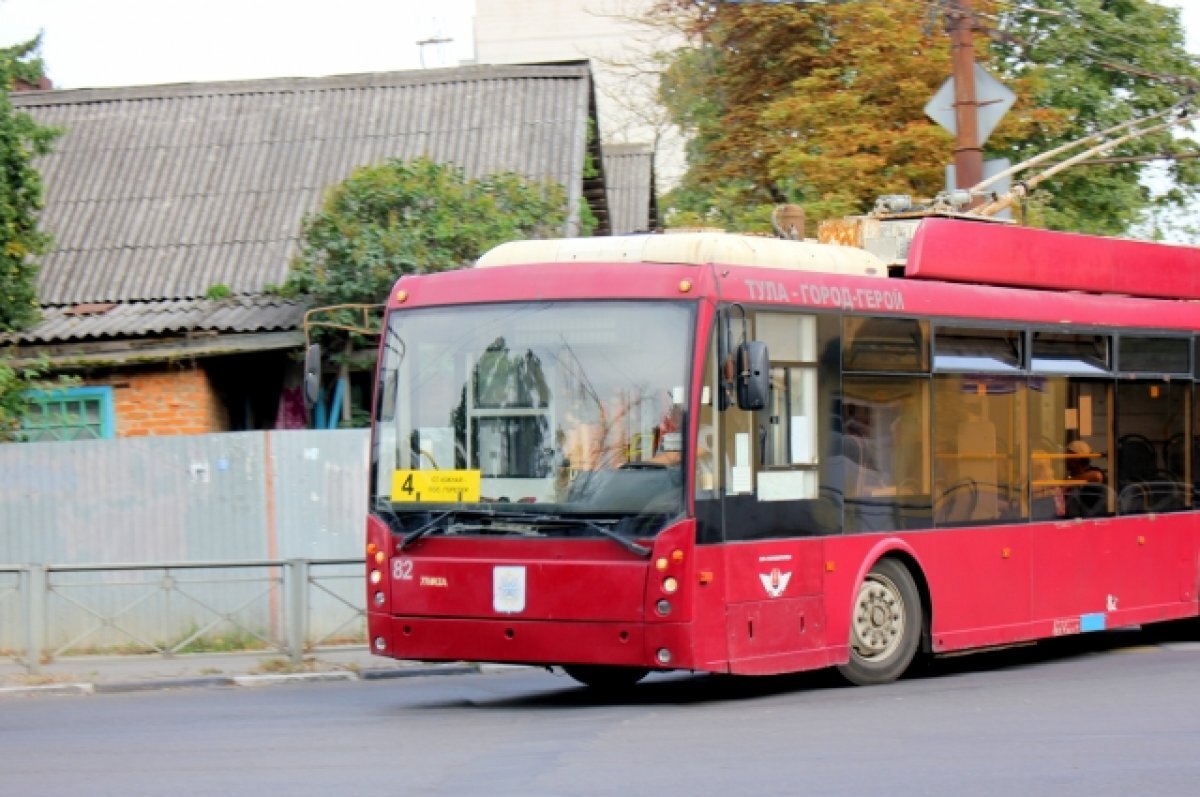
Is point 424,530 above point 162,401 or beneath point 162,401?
beneath

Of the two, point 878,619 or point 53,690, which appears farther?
point 53,690

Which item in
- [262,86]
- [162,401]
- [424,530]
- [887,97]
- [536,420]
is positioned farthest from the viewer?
[262,86]

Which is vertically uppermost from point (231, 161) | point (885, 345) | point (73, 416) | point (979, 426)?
point (231, 161)

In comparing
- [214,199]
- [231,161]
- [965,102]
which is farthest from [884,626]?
[231,161]

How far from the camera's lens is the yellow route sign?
37.1 feet

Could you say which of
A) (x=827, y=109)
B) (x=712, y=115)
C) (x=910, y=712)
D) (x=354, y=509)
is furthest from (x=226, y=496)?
(x=712, y=115)

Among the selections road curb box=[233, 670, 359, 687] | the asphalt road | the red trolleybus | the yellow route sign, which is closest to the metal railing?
road curb box=[233, 670, 359, 687]

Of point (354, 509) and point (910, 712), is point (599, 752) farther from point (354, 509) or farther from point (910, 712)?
point (354, 509)

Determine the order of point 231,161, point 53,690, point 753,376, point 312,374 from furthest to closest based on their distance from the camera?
→ point 231,161 → point 53,690 → point 312,374 → point 753,376

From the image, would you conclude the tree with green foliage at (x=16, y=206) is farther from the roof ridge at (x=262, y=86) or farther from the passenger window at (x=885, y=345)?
the passenger window at (x=885, y=345)

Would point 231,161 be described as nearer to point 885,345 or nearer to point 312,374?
point 312,374

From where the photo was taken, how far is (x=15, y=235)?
19.4 metres

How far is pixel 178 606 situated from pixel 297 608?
161cm

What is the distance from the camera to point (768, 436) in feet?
37.6
